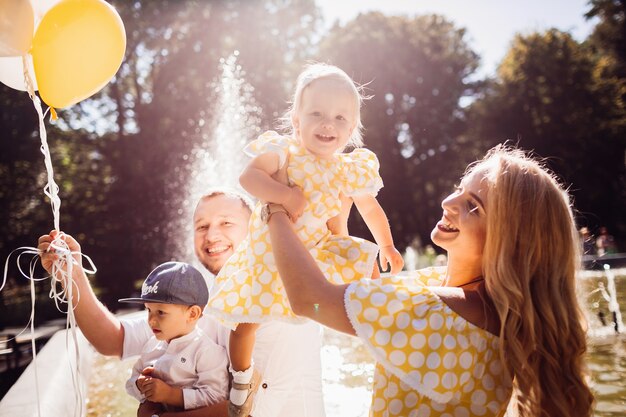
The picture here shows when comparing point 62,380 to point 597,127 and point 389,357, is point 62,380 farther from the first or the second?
point 597,127

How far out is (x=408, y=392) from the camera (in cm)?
211

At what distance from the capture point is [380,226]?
9.66 feet

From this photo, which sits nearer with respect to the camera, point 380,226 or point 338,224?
point 338,224

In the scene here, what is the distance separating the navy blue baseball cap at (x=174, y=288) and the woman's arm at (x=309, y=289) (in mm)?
830

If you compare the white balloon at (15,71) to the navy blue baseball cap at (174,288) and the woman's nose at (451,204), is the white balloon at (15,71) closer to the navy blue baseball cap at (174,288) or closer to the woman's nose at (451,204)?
the navy blue baseball cap at (174,288)

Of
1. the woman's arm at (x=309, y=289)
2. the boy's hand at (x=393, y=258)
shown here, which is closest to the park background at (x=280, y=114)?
the boy's hand at (x=393, y=258)

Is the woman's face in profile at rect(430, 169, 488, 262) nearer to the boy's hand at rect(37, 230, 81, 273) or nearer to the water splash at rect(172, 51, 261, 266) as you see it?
the boy's hand at rect(37, 230, 81, 273)

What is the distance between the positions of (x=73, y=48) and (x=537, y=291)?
2445 millimetres

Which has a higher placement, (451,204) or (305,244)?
(451,204)

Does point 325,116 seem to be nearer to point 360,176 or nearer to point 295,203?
point 360,176

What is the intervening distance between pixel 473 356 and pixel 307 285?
0.66 metres

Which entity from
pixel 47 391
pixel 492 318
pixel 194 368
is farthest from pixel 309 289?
Answer: pixel 47 391

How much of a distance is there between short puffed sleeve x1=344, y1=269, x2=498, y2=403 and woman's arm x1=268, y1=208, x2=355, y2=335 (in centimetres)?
5

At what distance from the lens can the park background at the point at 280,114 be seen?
2073 centimetres
